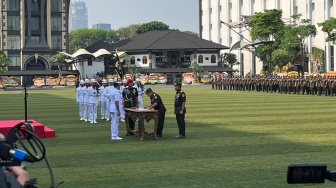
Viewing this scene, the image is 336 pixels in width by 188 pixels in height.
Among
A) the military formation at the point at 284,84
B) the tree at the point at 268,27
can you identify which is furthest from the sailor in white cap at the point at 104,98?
the tree at the point at 268,27

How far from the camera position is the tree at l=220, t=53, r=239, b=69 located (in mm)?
124500

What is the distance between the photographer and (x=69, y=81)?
112375 mm

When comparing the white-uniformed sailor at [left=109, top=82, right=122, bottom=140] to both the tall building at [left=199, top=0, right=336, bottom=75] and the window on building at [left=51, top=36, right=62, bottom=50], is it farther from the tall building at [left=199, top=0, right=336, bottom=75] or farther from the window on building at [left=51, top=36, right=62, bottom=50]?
the window on building at [left=51, top=36, right=62, bottom=50]

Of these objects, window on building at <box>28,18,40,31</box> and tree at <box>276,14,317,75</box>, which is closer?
tree at <box>276,14,317,75</box>

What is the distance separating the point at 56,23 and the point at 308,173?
129845mm

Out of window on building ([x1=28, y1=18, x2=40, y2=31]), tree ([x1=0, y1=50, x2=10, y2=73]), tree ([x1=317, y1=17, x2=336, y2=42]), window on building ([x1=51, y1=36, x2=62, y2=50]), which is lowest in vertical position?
tree ([x1=0, y1=50, x2=10, y2=73])

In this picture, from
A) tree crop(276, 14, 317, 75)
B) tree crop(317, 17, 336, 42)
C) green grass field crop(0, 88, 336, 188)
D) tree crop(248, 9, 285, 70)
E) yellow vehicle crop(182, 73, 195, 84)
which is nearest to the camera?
green grass field crop(0, 88, 336, 188)

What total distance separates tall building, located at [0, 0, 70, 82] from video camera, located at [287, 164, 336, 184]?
123 metres

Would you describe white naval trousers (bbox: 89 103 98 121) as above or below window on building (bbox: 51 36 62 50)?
below

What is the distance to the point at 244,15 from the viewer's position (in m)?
113

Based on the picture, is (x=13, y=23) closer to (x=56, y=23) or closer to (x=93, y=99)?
(x=56, y=23)

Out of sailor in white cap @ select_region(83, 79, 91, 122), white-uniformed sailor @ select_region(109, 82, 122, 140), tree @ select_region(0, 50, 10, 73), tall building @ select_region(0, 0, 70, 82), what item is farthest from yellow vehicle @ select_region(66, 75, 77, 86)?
white-uniformed sailor @ select_region(109, 82, 122, 140)

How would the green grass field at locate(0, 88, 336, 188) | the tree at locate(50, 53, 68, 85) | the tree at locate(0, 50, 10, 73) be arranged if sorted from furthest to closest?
the tree at locate(50, 53, 68, 85)
the tree at locate(0, 50, 10, 73)
the green grass field at locate(0, 88, 336, 188)

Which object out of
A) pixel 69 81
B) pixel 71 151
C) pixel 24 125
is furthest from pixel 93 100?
pixel 69 81
